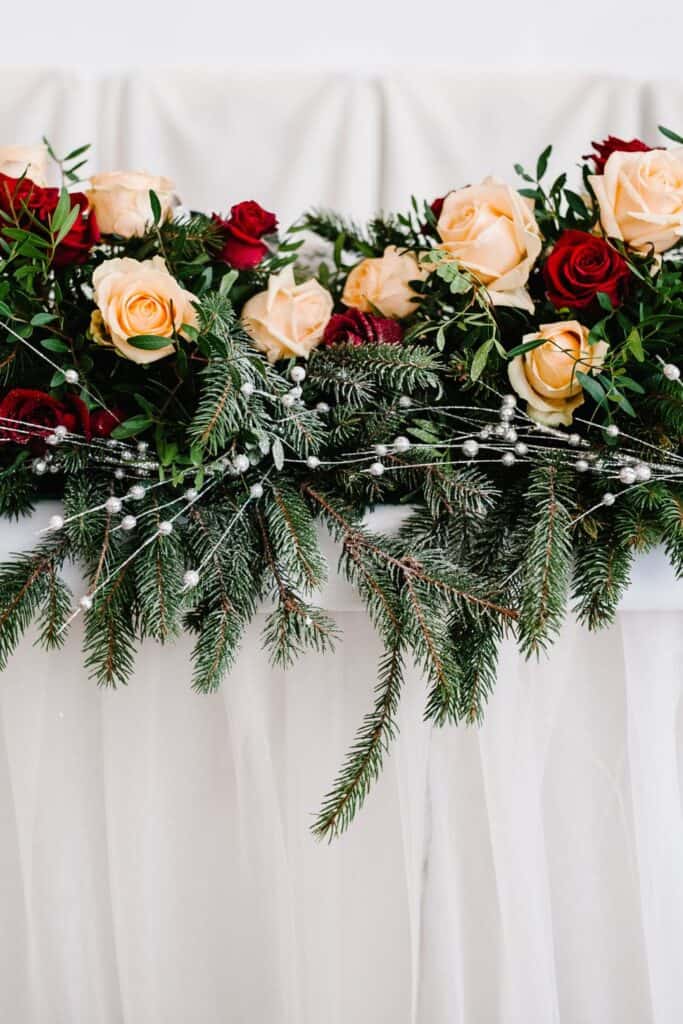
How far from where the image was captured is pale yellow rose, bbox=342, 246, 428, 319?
67 cm

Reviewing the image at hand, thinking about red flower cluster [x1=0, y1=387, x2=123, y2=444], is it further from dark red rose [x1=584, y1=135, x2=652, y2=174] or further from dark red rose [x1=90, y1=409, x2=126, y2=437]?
dark red rose [x1=584, y1=135, x2=652, y2=174]

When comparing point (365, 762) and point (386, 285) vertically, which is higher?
point (386, 285)

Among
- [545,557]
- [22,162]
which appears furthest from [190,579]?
[22,162]

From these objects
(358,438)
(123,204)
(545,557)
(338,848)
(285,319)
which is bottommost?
(338,848)

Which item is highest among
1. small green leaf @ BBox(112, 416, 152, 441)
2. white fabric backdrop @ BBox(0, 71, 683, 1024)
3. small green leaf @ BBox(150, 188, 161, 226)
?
small green leaf @ BBox(150, 188, 161, 226)

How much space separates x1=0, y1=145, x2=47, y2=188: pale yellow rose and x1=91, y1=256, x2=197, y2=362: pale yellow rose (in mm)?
189

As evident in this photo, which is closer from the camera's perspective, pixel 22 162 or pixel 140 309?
pixel 140 309

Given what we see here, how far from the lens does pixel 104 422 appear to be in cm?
55

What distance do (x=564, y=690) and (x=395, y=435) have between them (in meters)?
0.22

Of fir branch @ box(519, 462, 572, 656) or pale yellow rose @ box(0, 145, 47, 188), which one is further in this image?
pale yellow rose @ box(0, 145, 47, 188)

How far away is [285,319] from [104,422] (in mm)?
158

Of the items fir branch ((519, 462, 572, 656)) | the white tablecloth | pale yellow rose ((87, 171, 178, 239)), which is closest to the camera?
fir branch ((519, 462, 572, 656))

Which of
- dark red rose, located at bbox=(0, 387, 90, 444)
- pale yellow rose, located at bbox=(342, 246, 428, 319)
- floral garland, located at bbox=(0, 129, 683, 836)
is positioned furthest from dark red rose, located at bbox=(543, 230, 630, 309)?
dark red rose, located at bbox=(0, 387, 90, 444)

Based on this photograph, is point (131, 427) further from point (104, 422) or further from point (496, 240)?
point (496, 240)
